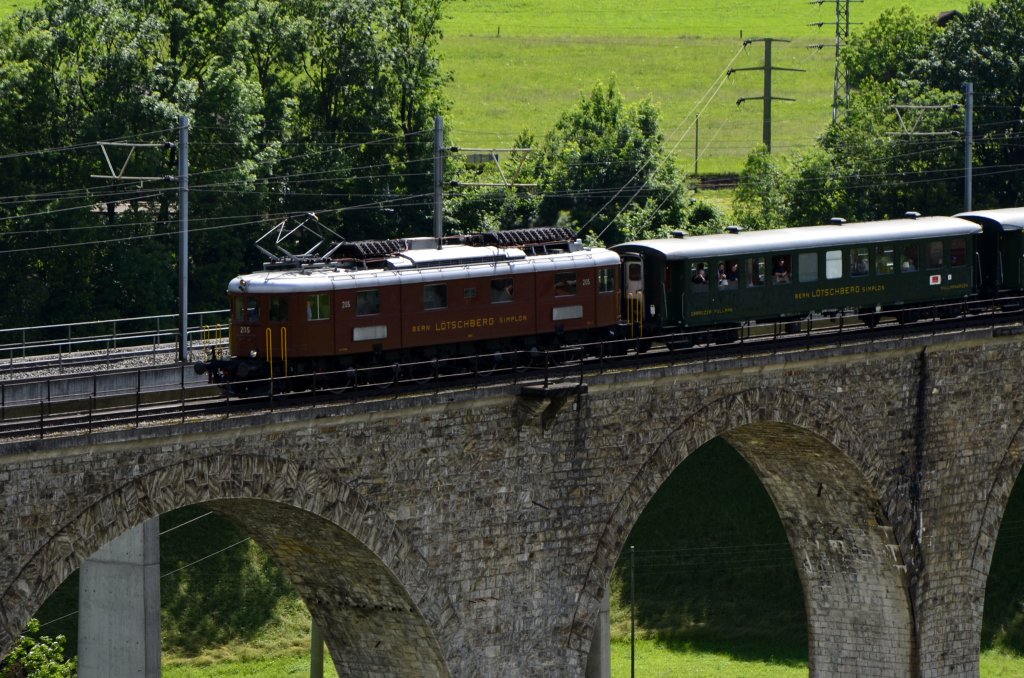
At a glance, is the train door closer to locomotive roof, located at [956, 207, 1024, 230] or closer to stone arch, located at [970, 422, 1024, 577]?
stone arch, located at [970, 422, 1024, 577]

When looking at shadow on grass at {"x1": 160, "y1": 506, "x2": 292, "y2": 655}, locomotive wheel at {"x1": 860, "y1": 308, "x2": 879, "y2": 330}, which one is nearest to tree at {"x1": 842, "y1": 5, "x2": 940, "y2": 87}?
locomotive wheel at {"x1": 860, "y1": 308, "x2": 879, "y2": 330}

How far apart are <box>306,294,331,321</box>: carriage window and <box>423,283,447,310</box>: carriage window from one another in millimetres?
2520

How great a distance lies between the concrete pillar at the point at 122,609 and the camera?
42.4 m

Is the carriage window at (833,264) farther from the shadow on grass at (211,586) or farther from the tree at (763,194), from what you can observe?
the tree at (763,194)

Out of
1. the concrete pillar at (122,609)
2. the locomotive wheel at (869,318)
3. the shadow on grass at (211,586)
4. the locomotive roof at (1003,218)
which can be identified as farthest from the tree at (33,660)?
the locomotive roof at (1003,218)

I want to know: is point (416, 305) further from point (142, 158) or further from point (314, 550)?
point (142, 158)

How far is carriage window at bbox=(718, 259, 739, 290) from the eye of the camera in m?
45.8

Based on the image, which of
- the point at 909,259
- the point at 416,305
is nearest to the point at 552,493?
the point at 416,305

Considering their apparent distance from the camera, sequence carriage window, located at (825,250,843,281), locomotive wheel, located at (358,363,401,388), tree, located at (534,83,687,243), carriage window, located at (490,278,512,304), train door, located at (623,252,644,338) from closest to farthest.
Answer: locomotive wheel, located at (358,363,401,388) < carriage window, located at (490,278,512,304) < train door, located at (623,252,644,338) < carriage window, located at (825,250,843,281) < tree, located at (534,83,687,243)

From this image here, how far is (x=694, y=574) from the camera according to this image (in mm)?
65500

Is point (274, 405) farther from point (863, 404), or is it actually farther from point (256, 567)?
point (256, 567)

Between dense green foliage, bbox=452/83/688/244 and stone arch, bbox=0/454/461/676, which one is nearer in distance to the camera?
stone arch, bbox=0/454/461/676

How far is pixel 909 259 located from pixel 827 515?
24.3 feet

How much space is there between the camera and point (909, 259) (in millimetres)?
50344
